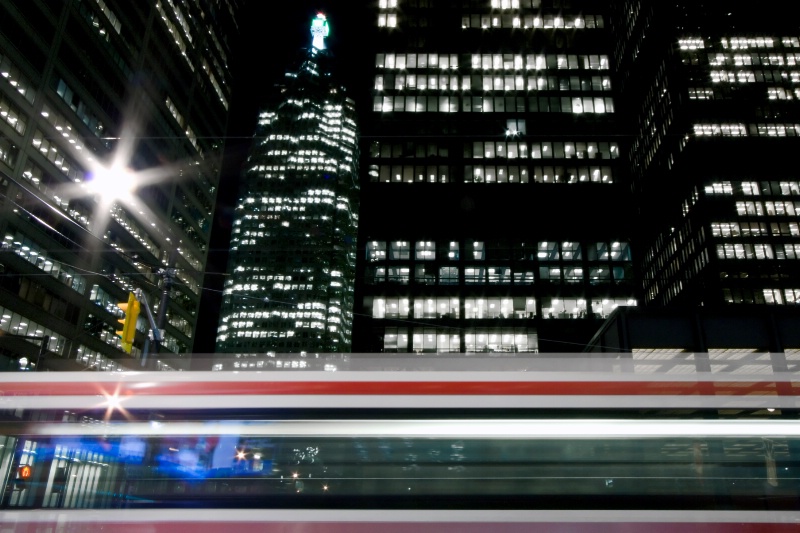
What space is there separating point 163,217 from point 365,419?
86379 millimetres

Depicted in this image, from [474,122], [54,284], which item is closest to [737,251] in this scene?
[474,122]

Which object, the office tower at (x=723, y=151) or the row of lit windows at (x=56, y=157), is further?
the office tower at (x=723, y=151)

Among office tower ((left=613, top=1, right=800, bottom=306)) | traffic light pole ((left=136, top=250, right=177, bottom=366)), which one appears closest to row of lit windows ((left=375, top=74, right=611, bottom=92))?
office tower ((left=613, top=1, right=800, bottom=306))

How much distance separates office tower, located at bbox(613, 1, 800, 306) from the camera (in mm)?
86812

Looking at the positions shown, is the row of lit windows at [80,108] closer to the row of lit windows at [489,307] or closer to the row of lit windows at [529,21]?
the row of lit windows at [489,307]

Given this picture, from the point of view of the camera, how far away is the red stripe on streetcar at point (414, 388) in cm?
415

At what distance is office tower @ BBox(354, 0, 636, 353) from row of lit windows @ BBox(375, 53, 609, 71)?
166mm

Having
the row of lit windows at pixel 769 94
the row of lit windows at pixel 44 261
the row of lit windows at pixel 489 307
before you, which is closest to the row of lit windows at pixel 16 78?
the row of lit windows at pixel 44 261

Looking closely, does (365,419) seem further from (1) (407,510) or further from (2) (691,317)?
(2) (691,317)

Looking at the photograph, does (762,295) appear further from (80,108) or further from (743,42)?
(80,108)

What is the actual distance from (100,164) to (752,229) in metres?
90.7

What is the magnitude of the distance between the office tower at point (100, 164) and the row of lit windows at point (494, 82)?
24224 mm

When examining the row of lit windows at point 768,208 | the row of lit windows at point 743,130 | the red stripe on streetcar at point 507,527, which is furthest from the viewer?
the row of lit windows at point 743,130

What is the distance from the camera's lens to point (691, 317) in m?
15.9
